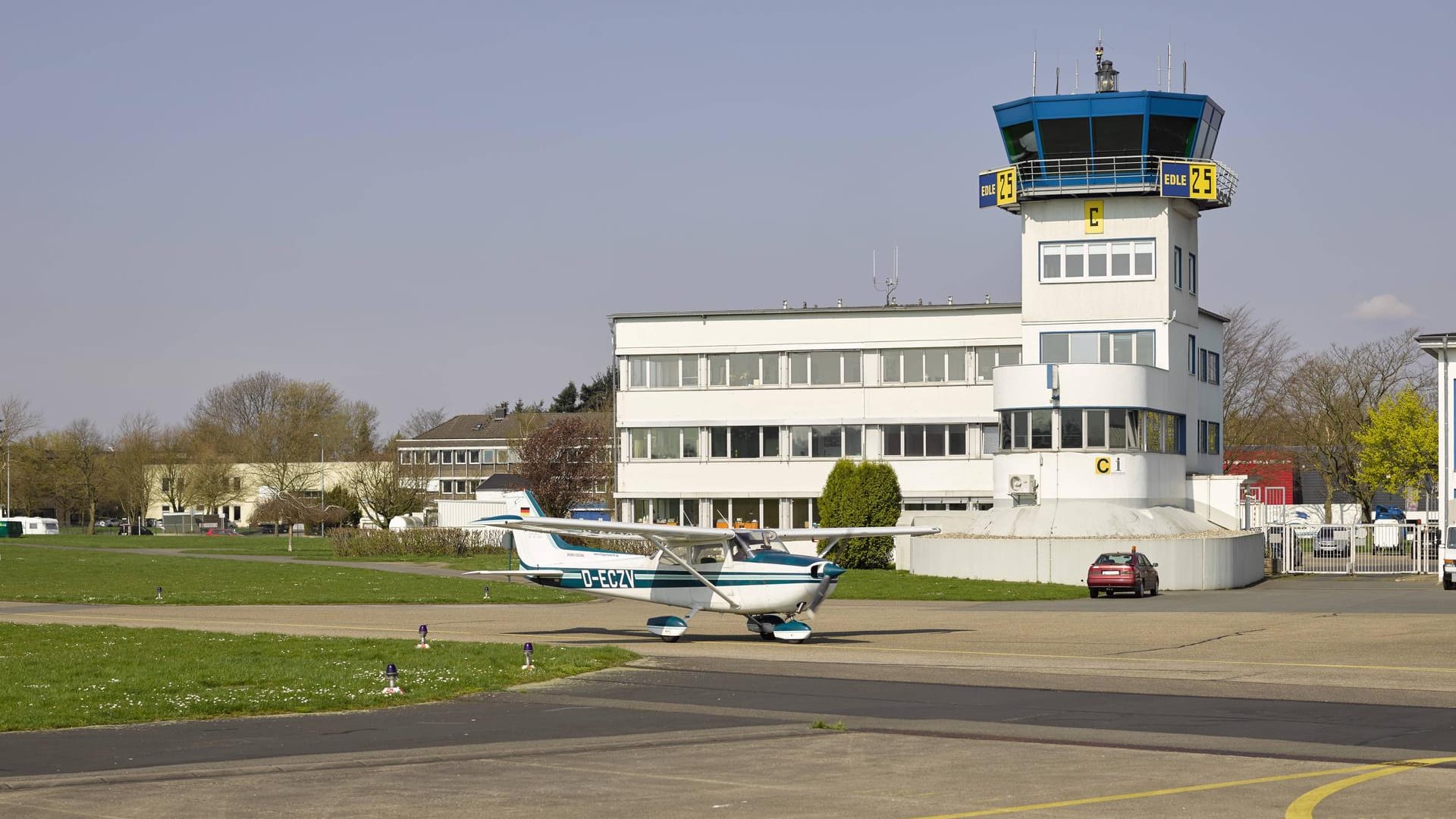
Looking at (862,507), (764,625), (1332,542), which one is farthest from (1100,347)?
(764,625)

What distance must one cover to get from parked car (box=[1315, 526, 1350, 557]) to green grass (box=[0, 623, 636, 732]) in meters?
42.5

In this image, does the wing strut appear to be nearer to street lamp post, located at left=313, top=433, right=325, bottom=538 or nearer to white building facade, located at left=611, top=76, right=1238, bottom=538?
white building facade, located at left=611, top=76, right=1238, bottom=538

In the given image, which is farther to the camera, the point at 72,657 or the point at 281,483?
the point at 281,483

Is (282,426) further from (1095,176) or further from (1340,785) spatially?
(1340,785)

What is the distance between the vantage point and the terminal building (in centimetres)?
5144

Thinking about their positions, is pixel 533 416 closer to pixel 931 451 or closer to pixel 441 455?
pixel 441 455

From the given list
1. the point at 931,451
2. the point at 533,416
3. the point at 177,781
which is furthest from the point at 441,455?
the point at 177,781

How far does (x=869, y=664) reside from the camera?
23.7 m

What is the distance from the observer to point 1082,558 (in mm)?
46188

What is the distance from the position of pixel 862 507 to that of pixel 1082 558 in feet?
36.8

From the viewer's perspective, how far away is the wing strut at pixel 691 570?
92.1ft

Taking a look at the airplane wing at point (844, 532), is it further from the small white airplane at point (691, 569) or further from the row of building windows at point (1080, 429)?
the row of building windows at point (1080, 429)

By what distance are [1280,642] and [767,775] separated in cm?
1679

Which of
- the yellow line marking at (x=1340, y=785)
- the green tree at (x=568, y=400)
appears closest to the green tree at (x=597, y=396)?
the green tree at (x=568, y=400)
